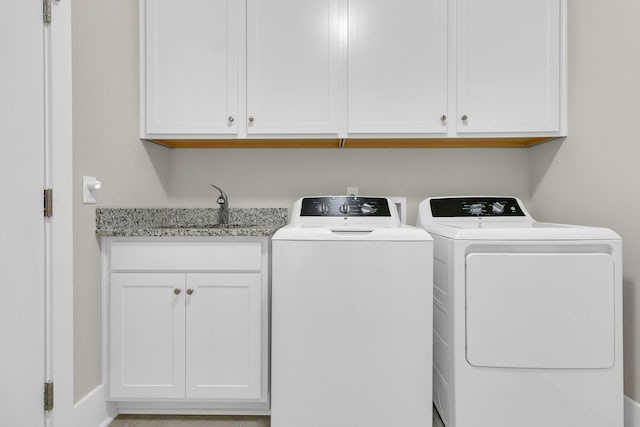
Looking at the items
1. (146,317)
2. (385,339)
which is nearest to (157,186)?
(146,317)

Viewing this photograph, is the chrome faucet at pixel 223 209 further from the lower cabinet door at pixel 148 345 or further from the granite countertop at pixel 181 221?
the lower cabinet door at pixel 148 345

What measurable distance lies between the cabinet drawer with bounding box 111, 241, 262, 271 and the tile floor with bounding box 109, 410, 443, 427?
2.35 ft

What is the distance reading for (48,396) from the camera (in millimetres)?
1272

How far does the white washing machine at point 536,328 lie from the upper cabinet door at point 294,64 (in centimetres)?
98

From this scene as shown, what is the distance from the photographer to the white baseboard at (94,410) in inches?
55.7

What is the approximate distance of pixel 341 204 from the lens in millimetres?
1932

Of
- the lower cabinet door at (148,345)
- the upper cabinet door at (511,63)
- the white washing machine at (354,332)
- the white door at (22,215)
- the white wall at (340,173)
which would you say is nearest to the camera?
the white door at (22,215)

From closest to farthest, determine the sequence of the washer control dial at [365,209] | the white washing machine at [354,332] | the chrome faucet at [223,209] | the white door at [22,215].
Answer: the white door at [22,215], the white washing machine at [354,332], the washer control dial at [365,209], the chrome faucet at [223,209]

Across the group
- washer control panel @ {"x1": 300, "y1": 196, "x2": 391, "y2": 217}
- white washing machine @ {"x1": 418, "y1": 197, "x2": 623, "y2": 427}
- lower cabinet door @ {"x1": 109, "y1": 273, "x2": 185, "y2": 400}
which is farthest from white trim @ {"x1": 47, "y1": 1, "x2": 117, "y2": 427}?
white washing machine @ {"x1": 418, "y1": 197, "x2": 623, "y2": 427}

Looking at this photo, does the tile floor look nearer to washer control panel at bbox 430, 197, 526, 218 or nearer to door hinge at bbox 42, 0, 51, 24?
washer control panel at bbox 430, 197, 526, 218

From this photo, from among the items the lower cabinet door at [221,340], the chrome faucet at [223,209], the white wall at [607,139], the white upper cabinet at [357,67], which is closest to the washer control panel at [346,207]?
the white upper cabinet at [357,67]

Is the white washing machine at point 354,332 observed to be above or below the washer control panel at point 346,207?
below

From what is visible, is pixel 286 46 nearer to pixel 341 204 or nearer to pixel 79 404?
pixel 341 204

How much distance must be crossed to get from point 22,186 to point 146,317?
0.72 meters
